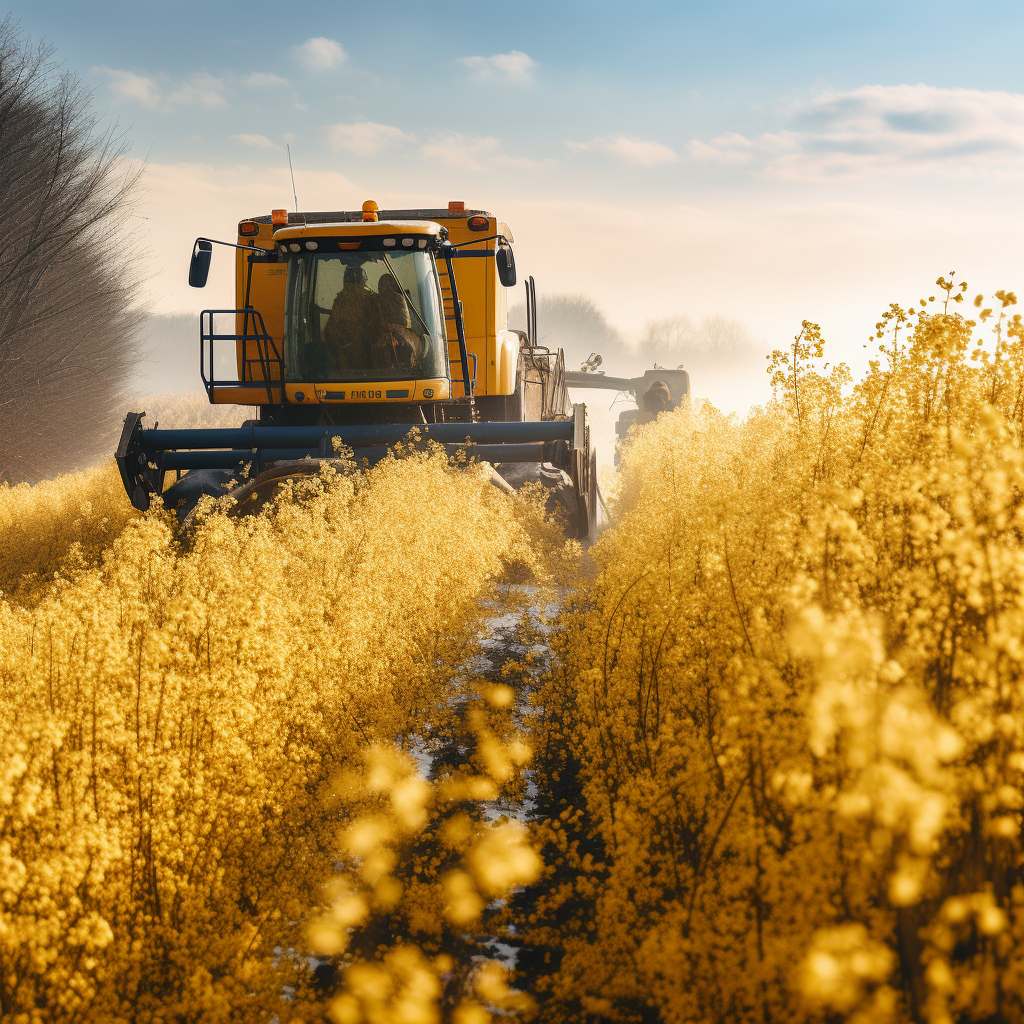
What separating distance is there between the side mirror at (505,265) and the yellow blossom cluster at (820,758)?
185 inches

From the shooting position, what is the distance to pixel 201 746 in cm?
272

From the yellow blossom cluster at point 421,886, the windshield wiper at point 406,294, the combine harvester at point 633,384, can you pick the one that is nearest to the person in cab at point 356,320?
the windshield wiper at point 406,294

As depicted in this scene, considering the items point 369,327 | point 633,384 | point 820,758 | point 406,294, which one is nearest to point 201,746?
point 820,758

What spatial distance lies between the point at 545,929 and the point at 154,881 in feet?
4.06

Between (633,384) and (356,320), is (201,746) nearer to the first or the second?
(356,320)

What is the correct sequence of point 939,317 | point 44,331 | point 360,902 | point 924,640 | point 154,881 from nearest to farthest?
1. point 924,640
2. point 154,881
3. point 360,902
4. point 939,317
5. point 44,331

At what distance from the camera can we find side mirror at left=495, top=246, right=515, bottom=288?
25.8ft

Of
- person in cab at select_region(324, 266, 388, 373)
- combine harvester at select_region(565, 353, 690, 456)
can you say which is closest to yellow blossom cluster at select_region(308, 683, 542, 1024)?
person in cab at select_region(324, 266, 388, 373)

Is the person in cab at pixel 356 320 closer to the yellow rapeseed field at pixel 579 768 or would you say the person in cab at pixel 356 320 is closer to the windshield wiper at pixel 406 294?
the windshield wiper at pixel 406 294

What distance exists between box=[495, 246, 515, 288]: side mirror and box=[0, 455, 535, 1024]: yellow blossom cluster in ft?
14.1

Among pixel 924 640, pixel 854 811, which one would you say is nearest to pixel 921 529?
pixel 924 640

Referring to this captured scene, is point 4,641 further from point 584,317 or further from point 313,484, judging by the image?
point 584,317

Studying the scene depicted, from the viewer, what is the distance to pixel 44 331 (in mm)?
18297

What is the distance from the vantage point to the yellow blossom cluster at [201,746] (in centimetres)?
202
